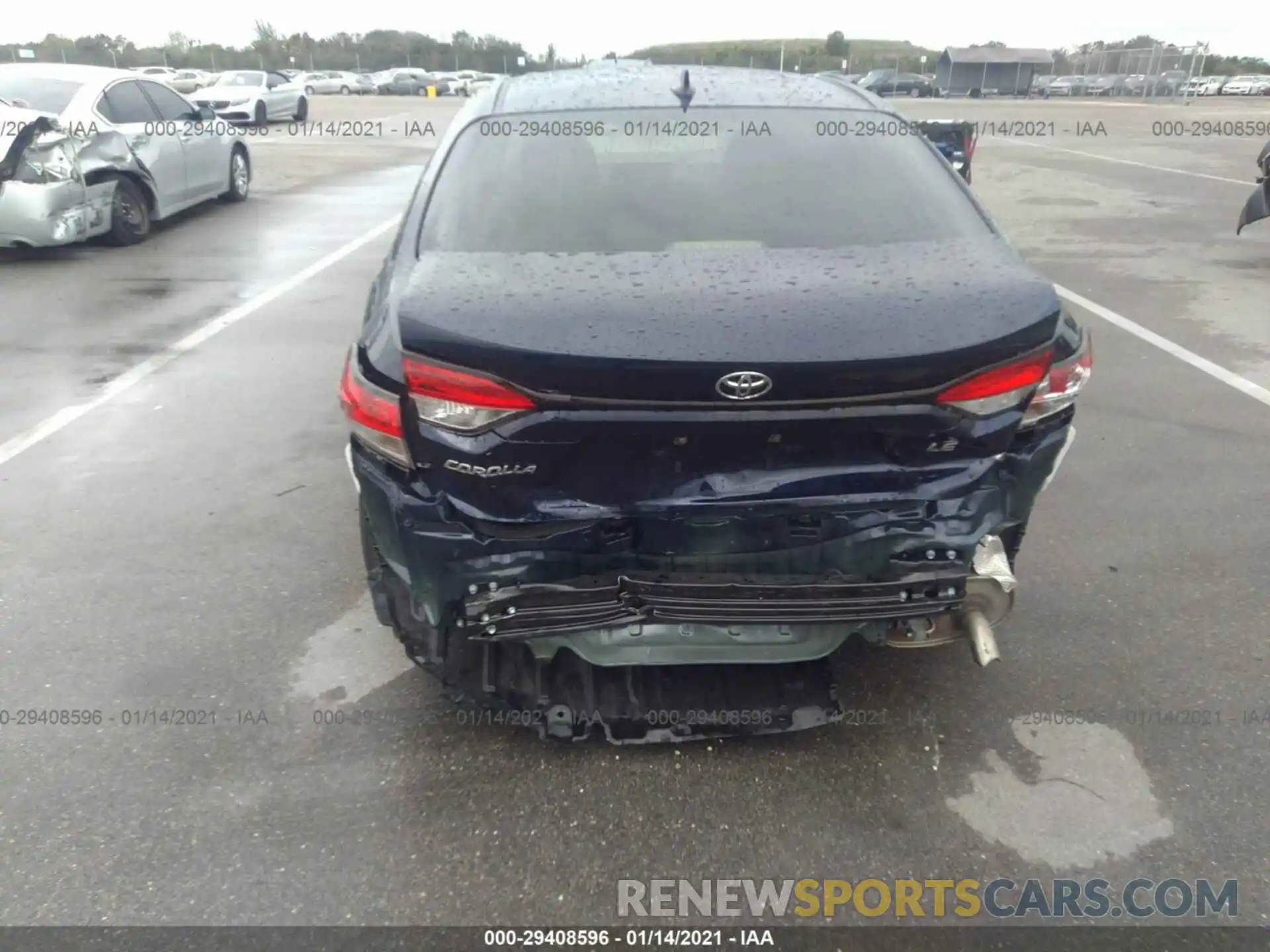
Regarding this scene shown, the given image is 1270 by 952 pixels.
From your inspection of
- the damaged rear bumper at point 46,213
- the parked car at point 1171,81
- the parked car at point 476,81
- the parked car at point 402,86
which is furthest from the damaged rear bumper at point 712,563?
the parked car at point 402,86

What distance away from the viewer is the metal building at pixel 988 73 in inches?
2002

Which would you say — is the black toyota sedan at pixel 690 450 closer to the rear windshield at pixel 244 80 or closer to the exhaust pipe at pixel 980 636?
the exhaust pipe at pixel 980 636

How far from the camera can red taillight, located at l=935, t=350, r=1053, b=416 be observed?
228 centimetres

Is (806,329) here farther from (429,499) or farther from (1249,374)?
(1249,374)

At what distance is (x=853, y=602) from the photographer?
2.39 meters

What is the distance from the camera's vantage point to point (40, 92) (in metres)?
→ 9.05

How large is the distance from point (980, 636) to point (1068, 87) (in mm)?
55573

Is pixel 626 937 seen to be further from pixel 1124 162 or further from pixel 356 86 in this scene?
pixel 356 86

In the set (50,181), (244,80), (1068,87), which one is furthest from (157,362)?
(1068,87)

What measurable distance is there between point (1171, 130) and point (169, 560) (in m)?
27.0

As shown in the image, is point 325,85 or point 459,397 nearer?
point 459,397

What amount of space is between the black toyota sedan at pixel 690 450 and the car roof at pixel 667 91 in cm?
72

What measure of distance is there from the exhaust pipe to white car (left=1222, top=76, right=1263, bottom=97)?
58.5 meters

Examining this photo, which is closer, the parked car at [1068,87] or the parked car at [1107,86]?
the parked car at [1107,86]
